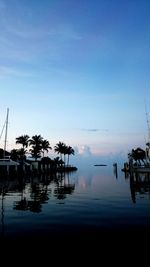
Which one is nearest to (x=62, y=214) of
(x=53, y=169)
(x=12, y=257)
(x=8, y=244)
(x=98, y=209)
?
(x=98, y=209)

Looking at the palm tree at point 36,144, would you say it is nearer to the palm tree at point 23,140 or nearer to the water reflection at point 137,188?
the palm tree at point 23,140

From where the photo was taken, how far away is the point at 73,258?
1111 cm

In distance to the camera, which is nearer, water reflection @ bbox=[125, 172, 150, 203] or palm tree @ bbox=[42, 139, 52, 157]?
water reflection @ bbox=[125, 172, 150, 203]

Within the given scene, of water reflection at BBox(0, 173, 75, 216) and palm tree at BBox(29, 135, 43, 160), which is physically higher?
palm tree at BBox(29, 135, 43, 160)

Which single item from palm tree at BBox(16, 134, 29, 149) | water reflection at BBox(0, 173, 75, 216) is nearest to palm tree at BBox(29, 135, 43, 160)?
palm tree at BBox(16, 134, 29, 149)

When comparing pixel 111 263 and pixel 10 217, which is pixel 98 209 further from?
pixel 111 263

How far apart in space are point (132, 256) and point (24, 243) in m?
4.85

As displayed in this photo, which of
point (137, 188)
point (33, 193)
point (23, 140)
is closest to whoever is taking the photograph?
point (33, 193)

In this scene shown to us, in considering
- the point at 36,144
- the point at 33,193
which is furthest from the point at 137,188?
the point at 36,144

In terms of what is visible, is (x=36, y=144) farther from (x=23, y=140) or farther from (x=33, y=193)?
(x=33, y=193)

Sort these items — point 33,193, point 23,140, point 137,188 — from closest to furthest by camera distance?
1. point 33,193
2. point 137,188
3. point 23,140

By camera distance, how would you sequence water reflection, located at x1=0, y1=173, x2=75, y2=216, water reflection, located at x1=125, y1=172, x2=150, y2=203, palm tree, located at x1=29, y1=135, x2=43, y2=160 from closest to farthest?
water reflection, located at x1=0, y1=173, x2=75, y2=216
water reflection, located at x1=125, y1=172, x2=150, y2=203
palm tree, located at x1=29, y1=135, x2=43, y2=160

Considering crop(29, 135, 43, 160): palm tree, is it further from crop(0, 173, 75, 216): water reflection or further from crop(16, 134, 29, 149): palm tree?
crop(0, 173, 75, 216): water reflection

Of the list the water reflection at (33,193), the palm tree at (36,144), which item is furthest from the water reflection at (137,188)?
the palm tree at (36,144)
